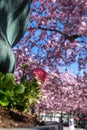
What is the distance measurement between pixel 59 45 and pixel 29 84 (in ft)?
43.3

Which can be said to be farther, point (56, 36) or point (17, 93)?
point (56, 36)

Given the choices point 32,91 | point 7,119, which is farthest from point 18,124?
point 32,91

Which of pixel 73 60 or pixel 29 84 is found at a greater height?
pixel 29 84

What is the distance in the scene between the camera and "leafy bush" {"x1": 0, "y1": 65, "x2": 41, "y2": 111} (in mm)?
2053

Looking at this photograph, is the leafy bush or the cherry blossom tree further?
the cherry blossom tree

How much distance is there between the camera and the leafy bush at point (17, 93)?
80.8 inches

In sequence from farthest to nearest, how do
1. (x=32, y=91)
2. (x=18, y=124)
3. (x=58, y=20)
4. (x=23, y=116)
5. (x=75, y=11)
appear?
(x=58, y=20)
(x=75, y=11)
(x=32, y=91)
(x=23, y=116)
(x=18, y=124)

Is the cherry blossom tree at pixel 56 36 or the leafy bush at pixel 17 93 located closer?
the leafy bush at pixel 17 93

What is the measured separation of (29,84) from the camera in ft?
8.05

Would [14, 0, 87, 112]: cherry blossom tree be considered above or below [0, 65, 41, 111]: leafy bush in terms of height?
below

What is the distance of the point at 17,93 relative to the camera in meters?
2.15

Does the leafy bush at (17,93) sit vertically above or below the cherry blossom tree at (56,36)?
above

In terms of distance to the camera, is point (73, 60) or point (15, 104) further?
point (73, 60)

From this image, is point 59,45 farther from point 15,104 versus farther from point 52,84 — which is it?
point 15,104
